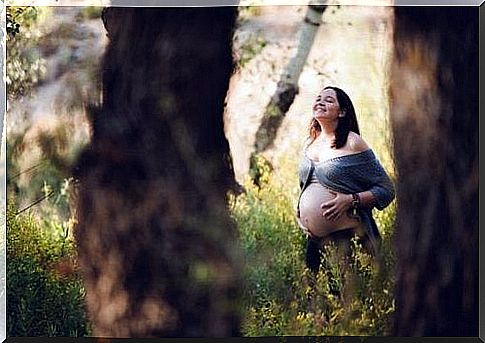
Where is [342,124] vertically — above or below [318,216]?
above

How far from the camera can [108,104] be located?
5215mm

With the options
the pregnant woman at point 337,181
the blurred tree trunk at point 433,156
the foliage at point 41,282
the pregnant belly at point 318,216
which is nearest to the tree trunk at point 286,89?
the pregnant woman at point 337,181

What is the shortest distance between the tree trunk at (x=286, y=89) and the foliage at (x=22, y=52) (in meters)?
1.20

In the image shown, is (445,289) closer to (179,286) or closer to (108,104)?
(179,286)

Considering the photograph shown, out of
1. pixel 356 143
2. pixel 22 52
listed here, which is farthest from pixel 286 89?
pixel 22 52

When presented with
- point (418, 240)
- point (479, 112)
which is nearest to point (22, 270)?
point (418, 240)

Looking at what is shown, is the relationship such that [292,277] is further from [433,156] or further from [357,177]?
[433,156]

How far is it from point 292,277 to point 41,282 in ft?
4.35

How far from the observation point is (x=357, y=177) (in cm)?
523

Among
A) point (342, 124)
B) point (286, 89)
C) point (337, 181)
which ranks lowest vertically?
point (337, 181)

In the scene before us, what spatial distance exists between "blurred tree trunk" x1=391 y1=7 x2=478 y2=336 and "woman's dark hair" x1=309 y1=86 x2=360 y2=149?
0.22 meters

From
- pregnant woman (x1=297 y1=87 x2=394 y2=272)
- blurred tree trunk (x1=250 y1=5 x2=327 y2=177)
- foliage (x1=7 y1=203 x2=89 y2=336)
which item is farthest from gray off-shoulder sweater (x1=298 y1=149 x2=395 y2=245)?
foliage (x1=7 y1=203 x2=89 y2=336)

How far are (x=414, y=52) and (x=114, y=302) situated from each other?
2.07 metres

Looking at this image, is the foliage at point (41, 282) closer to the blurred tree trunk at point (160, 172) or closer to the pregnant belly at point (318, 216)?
the blurred tree trunk at point (160, 172)
